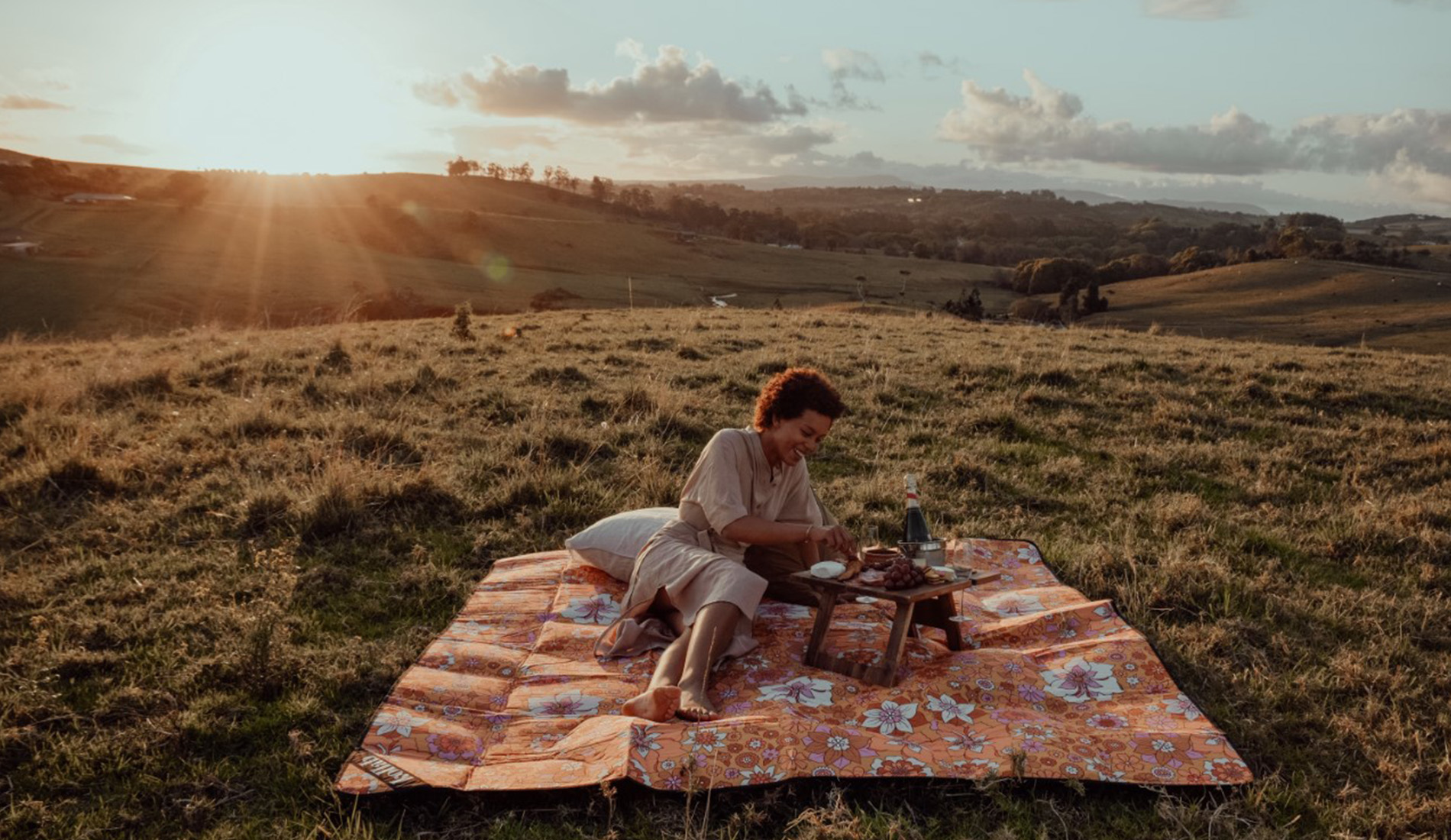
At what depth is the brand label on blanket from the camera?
4.03 meters

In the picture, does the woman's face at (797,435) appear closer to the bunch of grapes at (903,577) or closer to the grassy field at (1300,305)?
the bunch of grapes at (903,577)

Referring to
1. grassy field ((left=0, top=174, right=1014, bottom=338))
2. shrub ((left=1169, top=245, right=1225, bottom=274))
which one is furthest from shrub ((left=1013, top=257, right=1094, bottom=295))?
shrub ((left=1169, top=245, right=1225, bottom=274))

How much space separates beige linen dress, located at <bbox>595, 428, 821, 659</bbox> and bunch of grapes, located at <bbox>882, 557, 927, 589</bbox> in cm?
72

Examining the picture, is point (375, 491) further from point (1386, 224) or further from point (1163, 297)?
point (1386, 224)

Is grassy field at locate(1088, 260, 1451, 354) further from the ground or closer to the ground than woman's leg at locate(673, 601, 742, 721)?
closer to the ground

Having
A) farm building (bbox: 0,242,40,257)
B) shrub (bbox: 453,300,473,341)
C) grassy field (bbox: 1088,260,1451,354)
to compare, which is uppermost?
farm building (bbox: 0,242,40,257)

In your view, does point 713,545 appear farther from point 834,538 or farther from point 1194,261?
point 1194,261

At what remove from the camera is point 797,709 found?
4672mm

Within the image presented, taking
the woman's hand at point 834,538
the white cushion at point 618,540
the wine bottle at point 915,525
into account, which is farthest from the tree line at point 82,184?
the wine bottle at point 915,525

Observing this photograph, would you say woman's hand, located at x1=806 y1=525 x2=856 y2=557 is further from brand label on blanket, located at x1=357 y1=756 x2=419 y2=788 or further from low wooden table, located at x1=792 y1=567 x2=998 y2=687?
brand label on blanket, located at x1=357 y1=756 x2=419 y2=788

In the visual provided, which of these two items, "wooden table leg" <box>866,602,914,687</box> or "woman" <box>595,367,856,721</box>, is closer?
"wooden table leg" <box>866,602,914,687</box>

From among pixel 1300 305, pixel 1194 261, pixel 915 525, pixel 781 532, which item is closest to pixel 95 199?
pixel 781 532

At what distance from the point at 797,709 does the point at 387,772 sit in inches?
76.2

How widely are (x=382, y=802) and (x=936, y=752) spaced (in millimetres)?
2462
